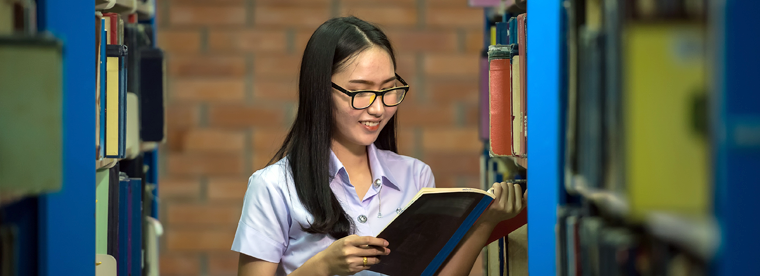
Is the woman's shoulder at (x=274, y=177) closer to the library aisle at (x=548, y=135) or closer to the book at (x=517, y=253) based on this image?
the library aisle at (x=548, y=135)

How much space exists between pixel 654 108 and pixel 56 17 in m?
0.80

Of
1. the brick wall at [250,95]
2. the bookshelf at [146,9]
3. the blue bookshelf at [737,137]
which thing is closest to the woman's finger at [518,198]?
the blue bookshelf at [737,137]

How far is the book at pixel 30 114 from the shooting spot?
768 millimetres

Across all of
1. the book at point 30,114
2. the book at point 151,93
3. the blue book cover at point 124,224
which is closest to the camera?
the book at point 30,114

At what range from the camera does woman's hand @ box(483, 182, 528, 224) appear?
1.25 m

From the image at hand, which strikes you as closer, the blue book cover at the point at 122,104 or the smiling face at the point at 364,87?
the smiling face at the point at 364,87

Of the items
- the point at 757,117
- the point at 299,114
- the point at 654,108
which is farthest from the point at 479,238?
the point at 757,117

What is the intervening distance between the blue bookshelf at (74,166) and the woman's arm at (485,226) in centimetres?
66

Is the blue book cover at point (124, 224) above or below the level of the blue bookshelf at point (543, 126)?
below

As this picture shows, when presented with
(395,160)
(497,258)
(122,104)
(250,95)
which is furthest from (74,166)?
(250,95)

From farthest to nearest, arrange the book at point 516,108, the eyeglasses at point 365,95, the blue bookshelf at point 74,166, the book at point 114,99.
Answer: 1. the book at point 114,99
2. the eyeglasses at point 365,95
3. the book at point 516,108
4. the blue bookshelf at point 74,166

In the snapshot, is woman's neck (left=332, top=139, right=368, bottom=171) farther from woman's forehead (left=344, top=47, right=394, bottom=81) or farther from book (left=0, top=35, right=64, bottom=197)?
book (left=0, top=35, right=64, bottom=197)

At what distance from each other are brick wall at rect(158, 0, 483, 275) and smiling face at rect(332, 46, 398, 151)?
123cm

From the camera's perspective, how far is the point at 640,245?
0.69 metres
